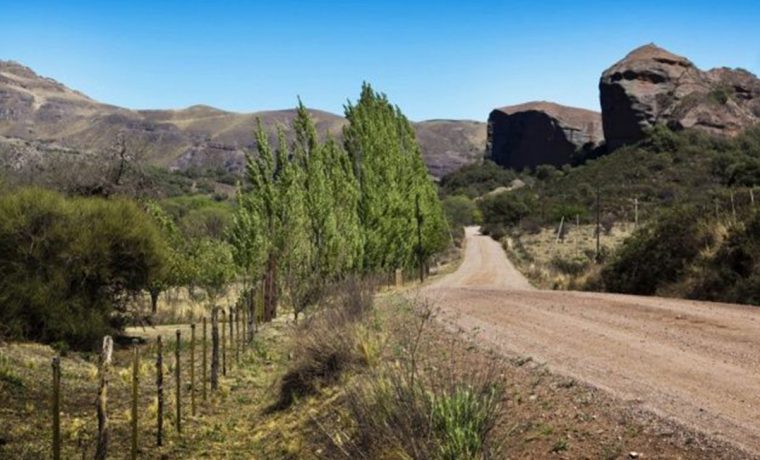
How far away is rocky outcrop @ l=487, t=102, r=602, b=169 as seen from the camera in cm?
15700

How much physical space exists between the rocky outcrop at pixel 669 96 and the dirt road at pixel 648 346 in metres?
81.0

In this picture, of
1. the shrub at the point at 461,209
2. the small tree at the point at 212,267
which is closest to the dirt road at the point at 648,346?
the small tree at the point at 212,267

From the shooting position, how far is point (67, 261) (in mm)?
18844

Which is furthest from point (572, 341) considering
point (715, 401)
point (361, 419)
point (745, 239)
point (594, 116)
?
point (594, 116)

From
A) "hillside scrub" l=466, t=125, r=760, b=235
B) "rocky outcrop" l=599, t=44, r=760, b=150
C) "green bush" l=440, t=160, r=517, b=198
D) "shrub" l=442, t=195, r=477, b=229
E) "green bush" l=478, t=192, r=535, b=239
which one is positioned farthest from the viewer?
"green bush" l=440, t=160, r=517, b=198

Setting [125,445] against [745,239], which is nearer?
[125,445]

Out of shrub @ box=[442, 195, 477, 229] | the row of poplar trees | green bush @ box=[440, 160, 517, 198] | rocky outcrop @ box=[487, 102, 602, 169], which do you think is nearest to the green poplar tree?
the row of poplar trees

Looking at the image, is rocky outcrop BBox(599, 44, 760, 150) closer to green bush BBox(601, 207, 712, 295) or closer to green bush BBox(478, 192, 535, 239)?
green bush BBox(478, 192, 535, 239)

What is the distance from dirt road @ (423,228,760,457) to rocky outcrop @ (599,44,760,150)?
81.0 metres

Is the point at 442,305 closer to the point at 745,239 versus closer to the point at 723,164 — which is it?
the point at 745,239

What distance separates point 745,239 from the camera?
53.7 feet

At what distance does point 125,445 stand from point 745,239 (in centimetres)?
1355

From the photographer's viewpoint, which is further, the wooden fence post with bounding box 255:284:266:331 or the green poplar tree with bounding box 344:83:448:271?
the green poplar tree with bounding box 344:83:448:271

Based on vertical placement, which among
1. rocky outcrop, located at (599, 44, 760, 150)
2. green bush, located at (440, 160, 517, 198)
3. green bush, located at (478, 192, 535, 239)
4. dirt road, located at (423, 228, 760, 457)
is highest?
rocky outcrop, located at (599, 44, 760, 150)
